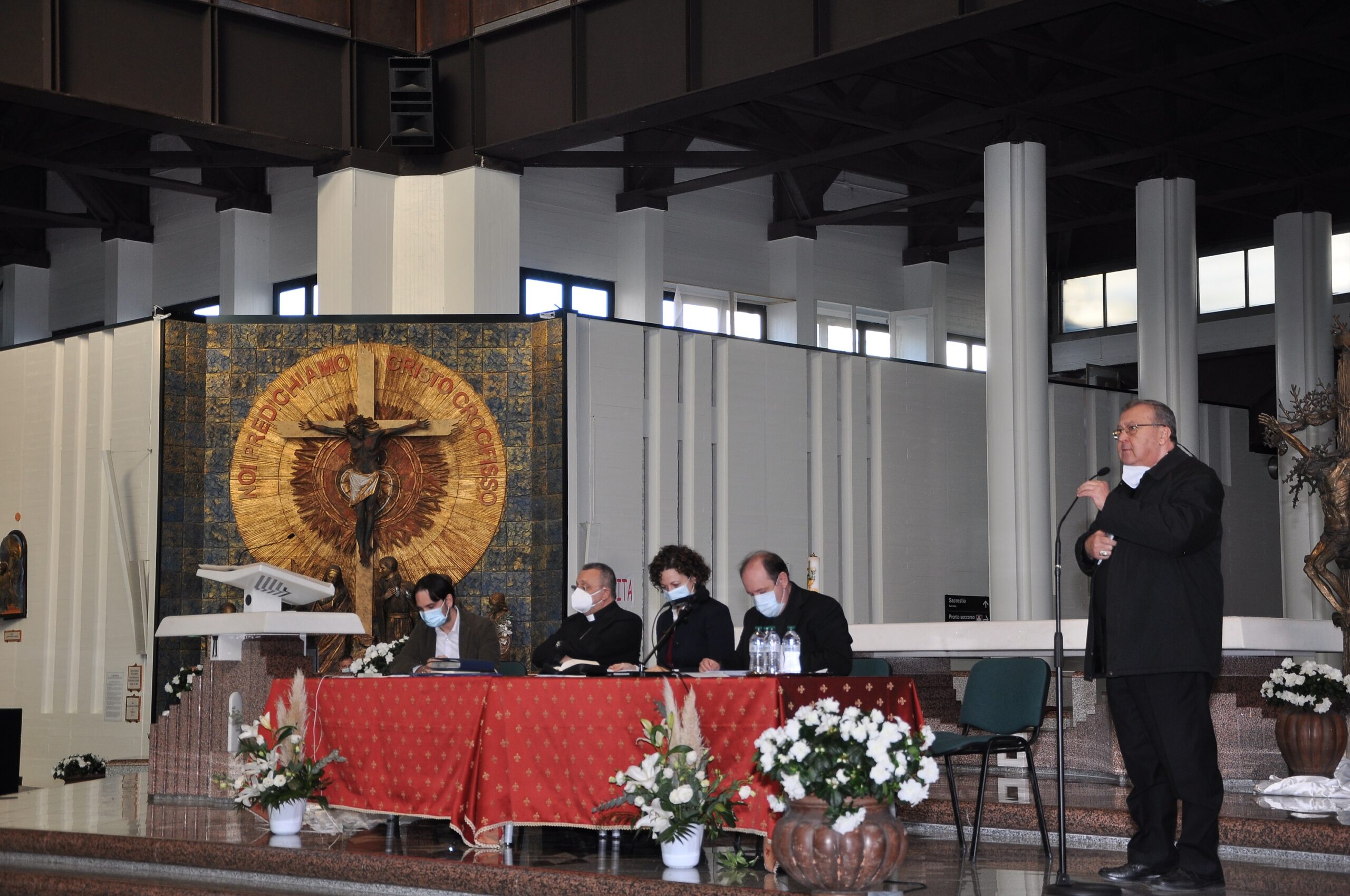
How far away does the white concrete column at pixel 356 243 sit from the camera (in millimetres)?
13609

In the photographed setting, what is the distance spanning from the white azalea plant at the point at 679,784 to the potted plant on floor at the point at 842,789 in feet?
1.67

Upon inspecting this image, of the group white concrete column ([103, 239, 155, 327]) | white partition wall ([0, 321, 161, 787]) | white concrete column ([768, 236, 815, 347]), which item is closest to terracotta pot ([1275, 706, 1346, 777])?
white partition wall ([0, 321, 161, 787])

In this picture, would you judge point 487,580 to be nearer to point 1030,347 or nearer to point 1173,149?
point 1030,347

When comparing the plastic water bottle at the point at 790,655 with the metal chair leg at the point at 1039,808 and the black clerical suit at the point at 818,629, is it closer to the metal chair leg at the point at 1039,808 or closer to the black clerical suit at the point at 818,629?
the black clerical suit at the point at 818,629

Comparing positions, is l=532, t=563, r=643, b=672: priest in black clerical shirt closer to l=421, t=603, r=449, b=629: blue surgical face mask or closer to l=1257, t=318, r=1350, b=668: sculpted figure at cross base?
l=421, t=603, r=449, b=629: blue surgical face mask

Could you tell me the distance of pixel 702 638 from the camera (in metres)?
7.41

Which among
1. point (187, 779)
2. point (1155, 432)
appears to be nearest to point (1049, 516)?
point (187, 779)

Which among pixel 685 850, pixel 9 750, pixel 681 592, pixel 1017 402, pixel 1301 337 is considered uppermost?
pixel 1301 337

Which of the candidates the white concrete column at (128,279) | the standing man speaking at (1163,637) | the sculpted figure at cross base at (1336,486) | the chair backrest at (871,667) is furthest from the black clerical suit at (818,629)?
the white concrete column at (128,279)

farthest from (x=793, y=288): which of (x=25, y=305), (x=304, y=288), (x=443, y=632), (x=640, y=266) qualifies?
(x=443, y=632)

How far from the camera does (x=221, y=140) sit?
44.0 feet

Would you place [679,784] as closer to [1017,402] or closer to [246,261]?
[1017,402]

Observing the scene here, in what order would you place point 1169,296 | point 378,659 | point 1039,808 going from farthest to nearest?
1. point 1169,296
2. point 378,659
3. point 1039,808

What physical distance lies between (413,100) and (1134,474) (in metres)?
9.49
